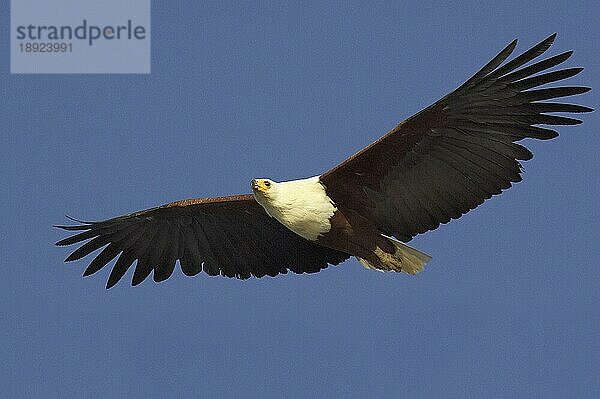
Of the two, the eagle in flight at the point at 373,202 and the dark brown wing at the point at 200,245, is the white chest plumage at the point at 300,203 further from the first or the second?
the dark brown wing at the point at 200,245

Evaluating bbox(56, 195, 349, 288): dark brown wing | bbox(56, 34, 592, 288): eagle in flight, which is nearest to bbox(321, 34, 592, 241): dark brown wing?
bbox(56, 34, 592, 288): eagle in flight

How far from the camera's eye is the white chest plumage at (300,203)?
54.7 feet

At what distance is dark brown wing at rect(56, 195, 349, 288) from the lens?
1820cm

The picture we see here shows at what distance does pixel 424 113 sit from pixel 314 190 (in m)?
1.75

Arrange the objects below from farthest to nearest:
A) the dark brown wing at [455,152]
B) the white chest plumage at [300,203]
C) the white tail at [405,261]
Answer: the white tail at [405,261] → the white chest plumage at [300,203] → the dark brown wing at [455,152]

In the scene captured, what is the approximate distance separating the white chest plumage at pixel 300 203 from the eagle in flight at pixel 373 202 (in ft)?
0.04

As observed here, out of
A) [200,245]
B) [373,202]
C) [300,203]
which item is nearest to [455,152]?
[373,202]

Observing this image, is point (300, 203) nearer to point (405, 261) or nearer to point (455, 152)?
point (405, 261)

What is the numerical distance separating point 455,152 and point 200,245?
394 cm

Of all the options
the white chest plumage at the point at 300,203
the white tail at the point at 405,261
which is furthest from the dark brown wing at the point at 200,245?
the white chest plumage at the point at 300,203

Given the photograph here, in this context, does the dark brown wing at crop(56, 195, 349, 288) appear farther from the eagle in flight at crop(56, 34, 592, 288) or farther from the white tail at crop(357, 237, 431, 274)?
the white tail at crop(357, 237, 431, 274)

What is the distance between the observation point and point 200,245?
18.5 meters

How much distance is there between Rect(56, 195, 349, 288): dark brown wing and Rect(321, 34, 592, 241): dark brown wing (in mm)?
1367

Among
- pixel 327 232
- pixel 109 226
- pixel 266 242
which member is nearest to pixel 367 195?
pixel 327 232
